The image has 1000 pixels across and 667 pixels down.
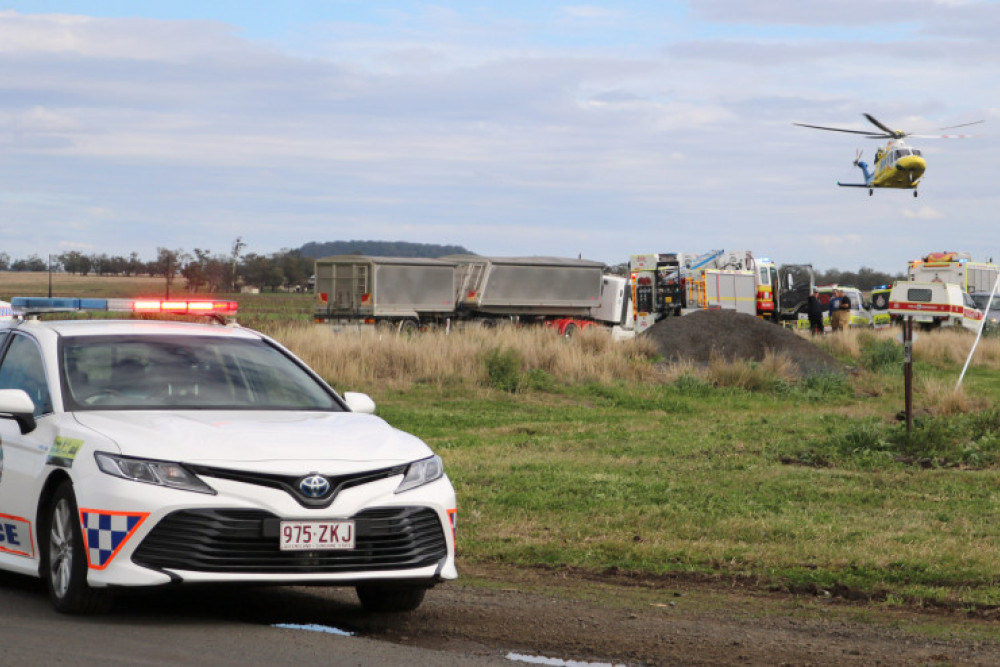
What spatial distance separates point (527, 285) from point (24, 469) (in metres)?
39.3

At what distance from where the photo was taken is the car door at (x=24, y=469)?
6.91 metres

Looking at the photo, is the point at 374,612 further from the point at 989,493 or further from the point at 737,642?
the point at 989,493

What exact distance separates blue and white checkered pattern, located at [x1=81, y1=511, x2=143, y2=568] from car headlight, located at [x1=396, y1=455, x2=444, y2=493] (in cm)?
128

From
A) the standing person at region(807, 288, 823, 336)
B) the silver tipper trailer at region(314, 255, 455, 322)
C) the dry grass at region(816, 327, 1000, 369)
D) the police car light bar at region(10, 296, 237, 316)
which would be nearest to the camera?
the police car light bar at region(10, 296, 237, 316)

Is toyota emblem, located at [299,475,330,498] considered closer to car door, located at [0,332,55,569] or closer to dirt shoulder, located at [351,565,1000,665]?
dirt shoulder, located at [351,565,1000,665]

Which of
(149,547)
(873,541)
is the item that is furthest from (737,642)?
(873,541)

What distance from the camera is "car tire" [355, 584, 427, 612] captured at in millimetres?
7082

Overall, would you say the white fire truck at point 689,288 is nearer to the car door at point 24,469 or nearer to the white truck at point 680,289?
the white truck at point 680,289

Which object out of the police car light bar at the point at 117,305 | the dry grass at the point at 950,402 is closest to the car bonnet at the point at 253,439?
the police car light bar at the point at 117,305

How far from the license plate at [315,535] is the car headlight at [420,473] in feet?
1.21

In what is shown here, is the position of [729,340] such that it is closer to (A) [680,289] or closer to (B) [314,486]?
(A) [680,289]

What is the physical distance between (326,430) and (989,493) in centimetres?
715

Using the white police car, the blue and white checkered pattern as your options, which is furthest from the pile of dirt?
the blue and white checkered pattern

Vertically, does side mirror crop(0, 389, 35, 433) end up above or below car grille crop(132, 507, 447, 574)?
above
